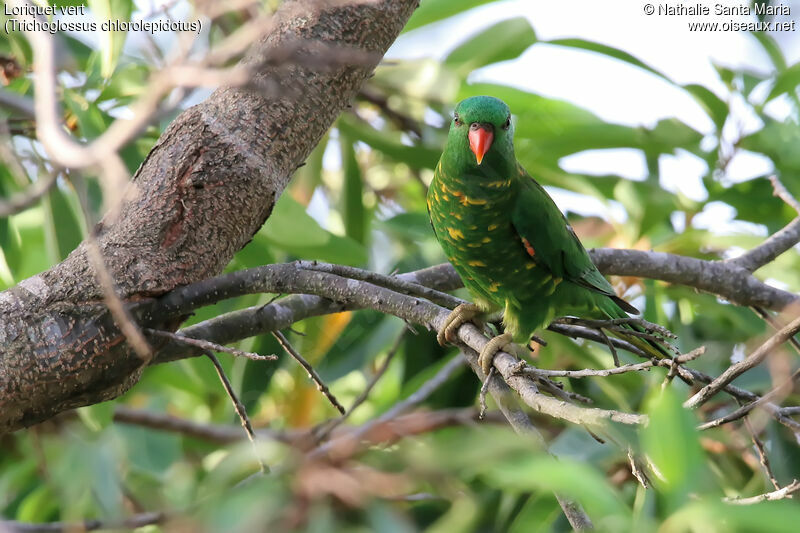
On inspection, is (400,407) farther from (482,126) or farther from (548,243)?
(482,126)

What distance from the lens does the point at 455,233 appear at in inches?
89.5

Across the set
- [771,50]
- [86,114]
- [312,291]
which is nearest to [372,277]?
[312,291]

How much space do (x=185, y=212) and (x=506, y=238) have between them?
1064 mm

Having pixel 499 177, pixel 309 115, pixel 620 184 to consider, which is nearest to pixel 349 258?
pixel 499 177

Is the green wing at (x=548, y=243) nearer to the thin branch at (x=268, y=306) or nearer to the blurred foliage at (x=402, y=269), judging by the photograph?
the blurred foliage at (x=402, y=269)

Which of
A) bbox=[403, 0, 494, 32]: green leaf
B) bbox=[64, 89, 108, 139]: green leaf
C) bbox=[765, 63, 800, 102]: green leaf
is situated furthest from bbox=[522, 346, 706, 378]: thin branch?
bbox=[765, 63, 800, 102]: green leaf

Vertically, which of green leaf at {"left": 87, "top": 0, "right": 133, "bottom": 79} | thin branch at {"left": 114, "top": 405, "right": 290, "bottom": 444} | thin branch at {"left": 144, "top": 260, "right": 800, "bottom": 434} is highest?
green leaf at {"left": 87, "top": 0, "right": 133, "bottom": 79}

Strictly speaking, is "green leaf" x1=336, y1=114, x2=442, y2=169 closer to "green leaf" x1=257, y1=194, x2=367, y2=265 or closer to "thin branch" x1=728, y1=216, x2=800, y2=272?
"green leaf" x1=257, y1=194, x2=367, y2=265

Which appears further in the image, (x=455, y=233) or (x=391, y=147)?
(x=391, y=147)

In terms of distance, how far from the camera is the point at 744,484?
278cm

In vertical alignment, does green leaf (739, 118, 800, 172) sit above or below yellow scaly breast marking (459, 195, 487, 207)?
above

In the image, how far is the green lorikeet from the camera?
220cm

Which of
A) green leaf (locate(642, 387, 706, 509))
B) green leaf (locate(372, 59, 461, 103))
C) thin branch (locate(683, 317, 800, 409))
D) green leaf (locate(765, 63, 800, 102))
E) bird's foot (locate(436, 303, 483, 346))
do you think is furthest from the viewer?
green leaf (locate(765, 63, 800, 102))

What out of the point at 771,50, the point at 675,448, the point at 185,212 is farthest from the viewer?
the point at 771,50
